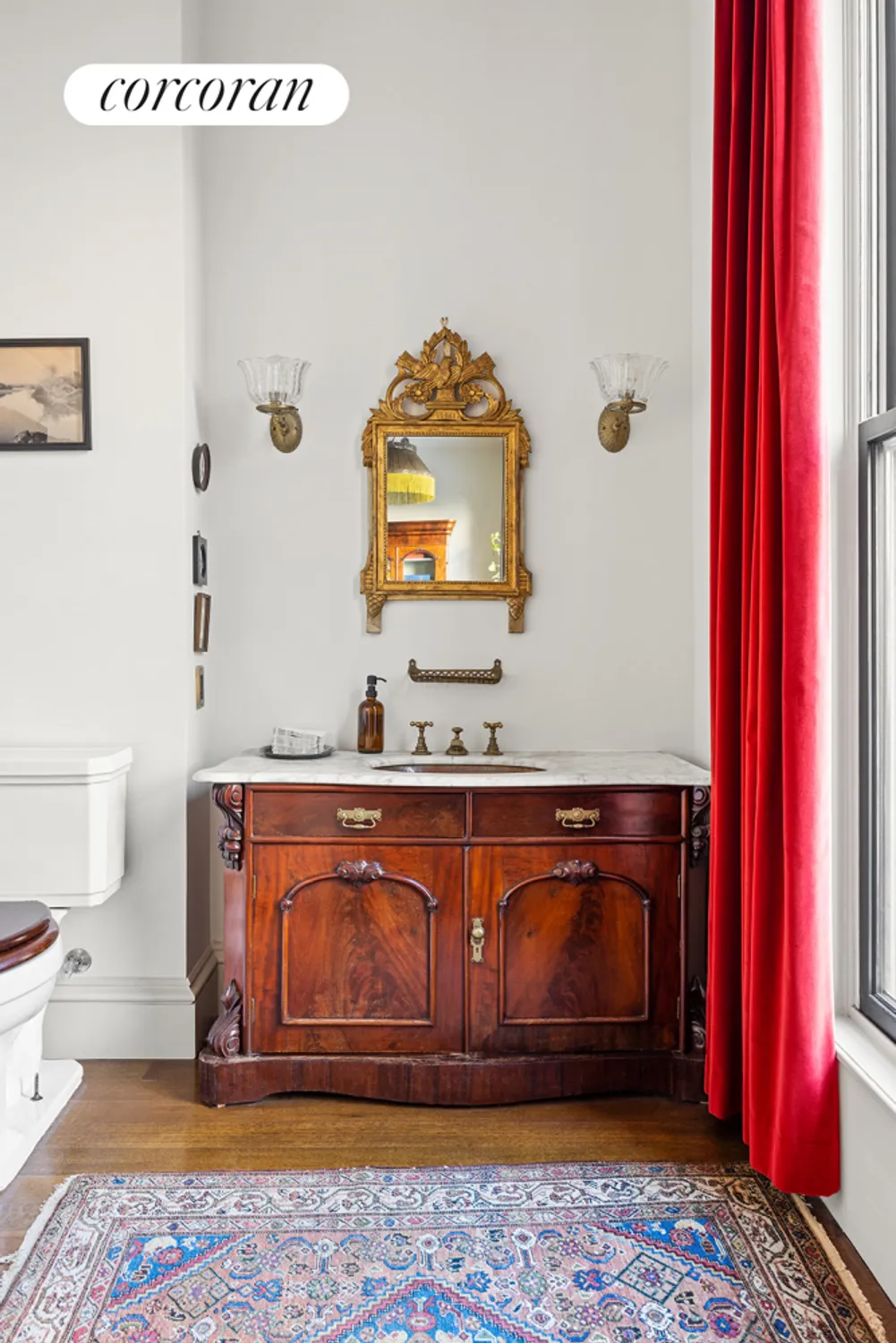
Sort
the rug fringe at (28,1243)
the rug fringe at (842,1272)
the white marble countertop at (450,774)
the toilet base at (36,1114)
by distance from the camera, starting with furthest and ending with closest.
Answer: the white marble countertop at (450,774) → the toilet base at (36,1114) → the rug fringe at (28,1243) → the rug fringe at (842,1272)

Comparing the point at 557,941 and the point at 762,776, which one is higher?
the point at 762,776

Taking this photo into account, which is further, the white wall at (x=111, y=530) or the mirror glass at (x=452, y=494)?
the mirror glass at (x=452, y=494)

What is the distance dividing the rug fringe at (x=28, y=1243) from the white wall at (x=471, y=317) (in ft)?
4.53

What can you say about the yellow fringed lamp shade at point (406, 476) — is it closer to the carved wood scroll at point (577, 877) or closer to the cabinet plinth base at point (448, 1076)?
the carved wood scroll at point (577, 877)

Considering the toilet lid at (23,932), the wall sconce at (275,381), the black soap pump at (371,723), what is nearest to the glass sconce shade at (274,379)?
the wall sconce at (275,381)

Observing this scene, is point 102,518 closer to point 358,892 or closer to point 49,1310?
point 358,892

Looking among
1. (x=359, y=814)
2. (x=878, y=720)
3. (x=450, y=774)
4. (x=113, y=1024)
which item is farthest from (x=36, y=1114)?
(x=878, y=720)

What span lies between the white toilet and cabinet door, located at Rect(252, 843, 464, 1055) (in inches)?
17.5

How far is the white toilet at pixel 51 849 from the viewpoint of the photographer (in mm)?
2348

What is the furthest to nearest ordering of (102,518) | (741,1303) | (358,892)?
1. (102,518)
2. (358,892)
3. (741,1303)

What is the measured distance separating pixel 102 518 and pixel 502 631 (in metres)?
1.23

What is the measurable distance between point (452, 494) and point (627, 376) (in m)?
0.62

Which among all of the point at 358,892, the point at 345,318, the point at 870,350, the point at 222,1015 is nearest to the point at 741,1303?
the point at 358,892

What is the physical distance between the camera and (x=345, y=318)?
303 cm
